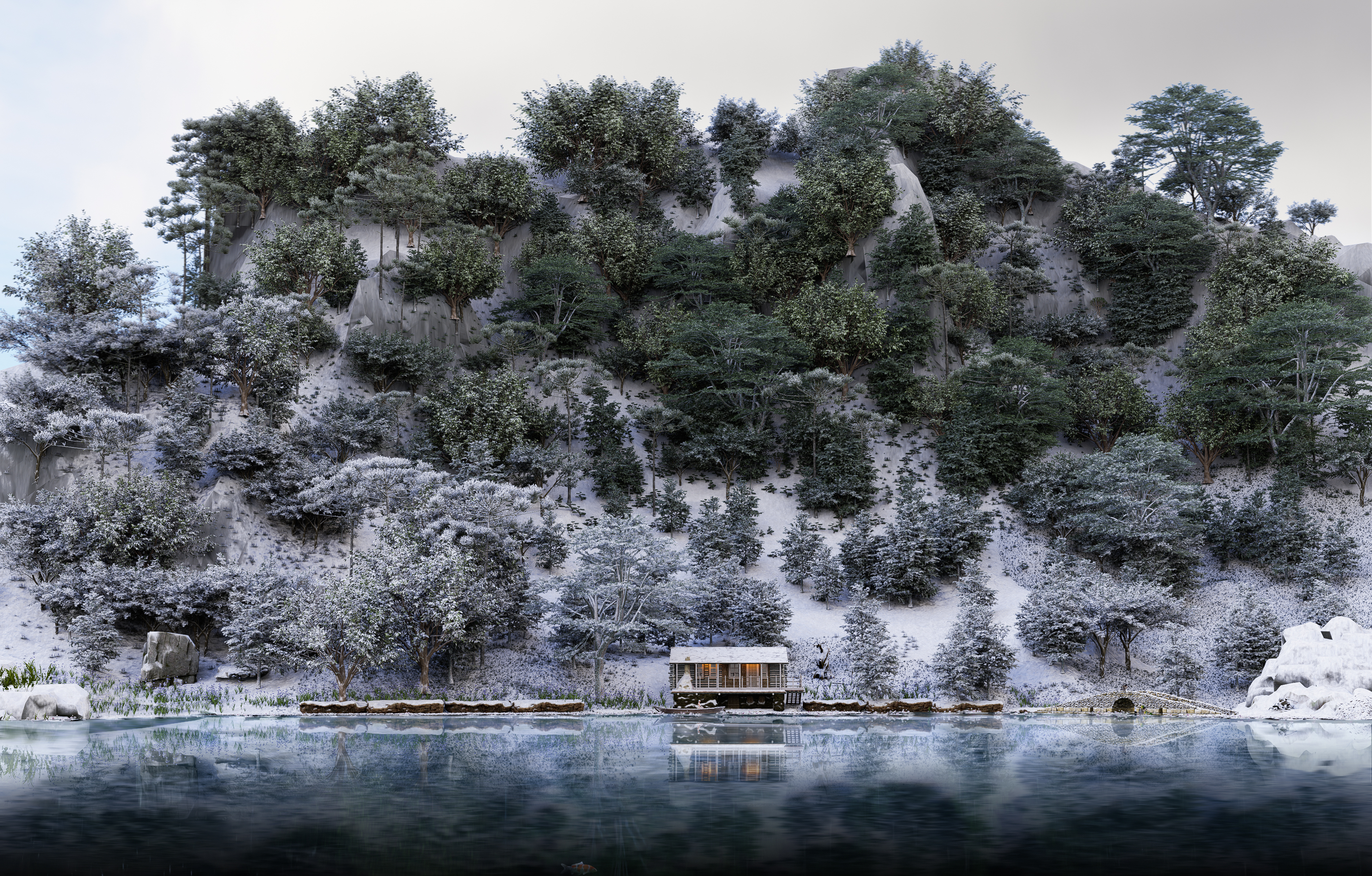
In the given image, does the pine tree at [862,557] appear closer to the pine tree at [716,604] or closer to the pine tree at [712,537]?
the pine tree at [712,537]

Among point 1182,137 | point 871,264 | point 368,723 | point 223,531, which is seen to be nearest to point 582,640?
point 368,723

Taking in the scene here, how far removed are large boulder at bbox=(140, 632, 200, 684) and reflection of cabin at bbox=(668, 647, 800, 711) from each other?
A: 51.3 feet

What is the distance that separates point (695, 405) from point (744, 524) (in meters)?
8.15

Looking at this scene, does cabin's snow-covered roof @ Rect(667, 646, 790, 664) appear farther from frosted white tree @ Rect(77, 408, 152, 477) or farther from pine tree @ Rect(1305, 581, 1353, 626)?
frosted white tree @ Rect(77, 408, 152, 477)

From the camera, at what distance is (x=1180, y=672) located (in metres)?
31.2

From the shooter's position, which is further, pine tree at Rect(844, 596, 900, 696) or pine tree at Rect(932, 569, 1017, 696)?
pine tree at Rect(844, 596, 900, 696)

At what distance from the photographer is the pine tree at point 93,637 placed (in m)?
29.7

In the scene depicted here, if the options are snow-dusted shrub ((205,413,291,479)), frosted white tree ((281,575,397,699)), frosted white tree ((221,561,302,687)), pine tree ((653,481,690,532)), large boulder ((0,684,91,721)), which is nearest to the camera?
large boulder ((0,684,91,721))

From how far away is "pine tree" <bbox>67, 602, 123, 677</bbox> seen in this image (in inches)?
1168

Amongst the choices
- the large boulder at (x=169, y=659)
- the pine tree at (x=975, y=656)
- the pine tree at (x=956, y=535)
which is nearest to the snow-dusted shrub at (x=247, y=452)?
the large boulder at (x=169, y=659)

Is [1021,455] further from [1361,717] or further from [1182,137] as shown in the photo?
[1182,137]

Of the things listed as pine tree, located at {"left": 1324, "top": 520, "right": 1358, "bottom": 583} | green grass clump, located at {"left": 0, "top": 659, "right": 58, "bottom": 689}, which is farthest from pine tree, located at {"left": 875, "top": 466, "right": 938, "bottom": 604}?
green grass clump, located at {"left": 0, "top": 659, "right": 58, "bottom": 689}

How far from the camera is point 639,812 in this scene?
14.8 metres

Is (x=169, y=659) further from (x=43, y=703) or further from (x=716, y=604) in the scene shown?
(x=716, y=604)
